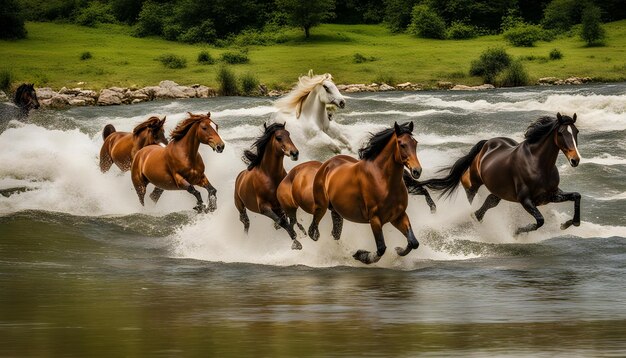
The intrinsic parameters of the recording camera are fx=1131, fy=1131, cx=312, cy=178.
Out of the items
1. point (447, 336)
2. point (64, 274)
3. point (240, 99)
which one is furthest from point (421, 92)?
point (447, 336)

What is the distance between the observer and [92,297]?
32.3 ft

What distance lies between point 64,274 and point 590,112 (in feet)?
73.6

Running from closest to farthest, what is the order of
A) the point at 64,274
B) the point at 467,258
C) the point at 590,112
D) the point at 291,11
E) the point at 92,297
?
the point at 92,297
the point at 64,274
the point at 467,258
the point at 590,112
the point at 291,11

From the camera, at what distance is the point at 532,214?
13742 mm

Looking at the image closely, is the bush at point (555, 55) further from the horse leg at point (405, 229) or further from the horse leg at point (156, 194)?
the horse leg at point (405, 229)

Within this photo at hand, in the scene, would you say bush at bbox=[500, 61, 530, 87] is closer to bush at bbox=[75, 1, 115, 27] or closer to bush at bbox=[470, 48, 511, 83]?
bush at bbox=[470, 48, 511, 83]

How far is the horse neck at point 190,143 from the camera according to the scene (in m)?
15.5

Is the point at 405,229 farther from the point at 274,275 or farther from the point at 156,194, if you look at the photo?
the point at 156,194

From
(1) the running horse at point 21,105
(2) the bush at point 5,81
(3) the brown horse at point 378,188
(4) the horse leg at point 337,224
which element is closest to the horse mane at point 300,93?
(4) the horse leg at point 337,224

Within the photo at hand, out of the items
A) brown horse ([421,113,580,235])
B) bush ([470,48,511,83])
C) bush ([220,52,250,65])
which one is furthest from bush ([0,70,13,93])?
brown horse ([421,113,580,235])

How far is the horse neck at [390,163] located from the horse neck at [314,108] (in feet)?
24.6

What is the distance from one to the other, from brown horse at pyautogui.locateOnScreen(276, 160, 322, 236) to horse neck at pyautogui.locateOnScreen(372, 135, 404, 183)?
1272 mm

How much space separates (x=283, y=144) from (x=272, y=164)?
1.92ft

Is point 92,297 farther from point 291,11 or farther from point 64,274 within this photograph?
point 291,11
